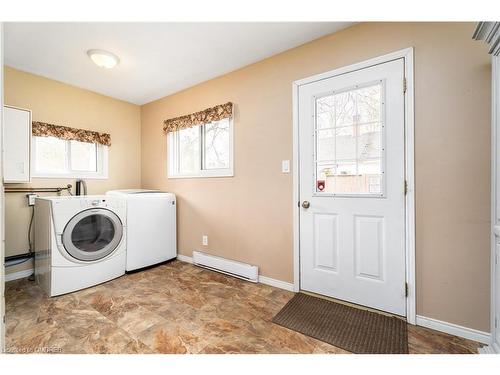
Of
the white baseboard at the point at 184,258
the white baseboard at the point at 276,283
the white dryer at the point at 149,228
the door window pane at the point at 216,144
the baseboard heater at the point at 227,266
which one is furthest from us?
the white baseboard at the point at 184,258

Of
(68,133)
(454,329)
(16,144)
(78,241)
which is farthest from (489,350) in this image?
(68,133)

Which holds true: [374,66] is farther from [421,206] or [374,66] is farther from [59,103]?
[59,103]

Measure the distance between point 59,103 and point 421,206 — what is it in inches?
153

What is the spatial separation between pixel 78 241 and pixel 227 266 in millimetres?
1504

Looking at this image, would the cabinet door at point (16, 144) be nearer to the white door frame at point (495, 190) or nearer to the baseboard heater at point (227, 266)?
the baseboard heater at point (227, 266)

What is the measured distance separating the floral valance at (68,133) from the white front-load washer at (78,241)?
32.1 inches

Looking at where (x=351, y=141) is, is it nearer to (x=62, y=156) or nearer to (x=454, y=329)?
(x=454, y=329)

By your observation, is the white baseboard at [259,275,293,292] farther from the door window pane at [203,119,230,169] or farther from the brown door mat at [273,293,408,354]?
the door window pane at [203,119,230,169]

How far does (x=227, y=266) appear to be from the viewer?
2.56 metres

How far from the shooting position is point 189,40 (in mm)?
2043

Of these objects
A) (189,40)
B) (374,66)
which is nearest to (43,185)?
(189,40)

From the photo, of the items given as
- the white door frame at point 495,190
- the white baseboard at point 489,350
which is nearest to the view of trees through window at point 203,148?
the white door frame at point 495,190

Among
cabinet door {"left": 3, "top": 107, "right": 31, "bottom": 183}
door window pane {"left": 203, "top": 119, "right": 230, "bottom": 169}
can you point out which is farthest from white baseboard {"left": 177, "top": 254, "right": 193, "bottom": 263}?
cabinet door {"left": 3, "top": 107, "right": 31, "bottom": 183}

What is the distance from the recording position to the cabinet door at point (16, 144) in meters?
2.15
